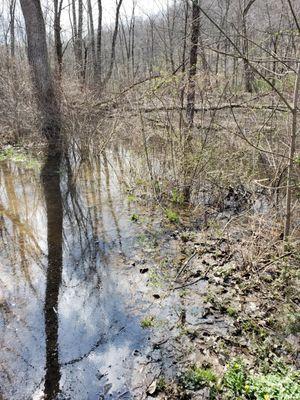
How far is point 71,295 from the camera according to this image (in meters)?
4.34

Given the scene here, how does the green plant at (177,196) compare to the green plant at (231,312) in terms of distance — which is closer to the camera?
the green plant at (231,312)

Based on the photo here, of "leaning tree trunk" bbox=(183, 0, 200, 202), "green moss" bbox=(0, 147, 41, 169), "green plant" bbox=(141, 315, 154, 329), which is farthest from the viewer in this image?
"green moss" bbox=(0, 147, 41, 169)

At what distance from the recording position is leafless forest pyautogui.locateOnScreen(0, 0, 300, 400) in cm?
343

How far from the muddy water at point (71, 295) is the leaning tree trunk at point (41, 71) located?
3.60 meters

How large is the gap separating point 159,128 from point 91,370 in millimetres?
4841

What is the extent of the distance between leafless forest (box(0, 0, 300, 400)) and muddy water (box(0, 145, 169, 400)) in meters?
0.10

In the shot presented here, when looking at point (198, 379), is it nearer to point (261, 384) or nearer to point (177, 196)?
point (261, 384)

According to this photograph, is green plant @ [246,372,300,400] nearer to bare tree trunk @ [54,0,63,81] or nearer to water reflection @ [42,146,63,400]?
water reflection @ [42,146,63,400]

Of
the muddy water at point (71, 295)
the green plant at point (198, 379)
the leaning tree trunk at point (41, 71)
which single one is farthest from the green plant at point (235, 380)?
the leaning tree trunk at point (41, 71)

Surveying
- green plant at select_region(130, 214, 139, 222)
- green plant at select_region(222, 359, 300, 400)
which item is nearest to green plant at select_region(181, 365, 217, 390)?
green plant at select_region(222, 359, 300, 400)

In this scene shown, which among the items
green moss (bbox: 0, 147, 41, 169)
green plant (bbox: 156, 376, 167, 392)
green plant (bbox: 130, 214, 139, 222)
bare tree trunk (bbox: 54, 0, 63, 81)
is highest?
bare tree trunk (bbox: 54, 0, 63, 81)

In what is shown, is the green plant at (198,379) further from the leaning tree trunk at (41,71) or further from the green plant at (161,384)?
the leaning tree trunk at (41,71)

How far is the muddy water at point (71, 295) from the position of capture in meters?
3.18

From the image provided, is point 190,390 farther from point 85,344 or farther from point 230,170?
point 230,170
